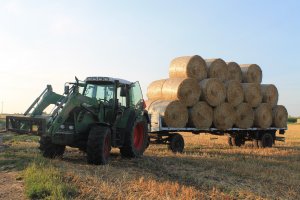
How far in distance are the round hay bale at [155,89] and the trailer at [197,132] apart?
4.20ft

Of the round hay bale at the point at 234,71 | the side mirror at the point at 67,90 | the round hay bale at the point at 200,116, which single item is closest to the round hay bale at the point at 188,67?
the round hay bale at the point at 200,116

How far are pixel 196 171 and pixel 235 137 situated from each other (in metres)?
9.45

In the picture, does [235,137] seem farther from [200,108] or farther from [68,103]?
[68,103]

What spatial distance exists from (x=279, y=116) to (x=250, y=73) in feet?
8.41

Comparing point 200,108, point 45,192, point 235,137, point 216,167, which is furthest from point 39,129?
point 235,137

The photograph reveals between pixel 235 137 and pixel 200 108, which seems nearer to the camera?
pixel 200 108

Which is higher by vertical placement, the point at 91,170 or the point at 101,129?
the point at 101,129

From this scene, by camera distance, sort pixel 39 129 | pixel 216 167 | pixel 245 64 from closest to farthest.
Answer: pixel 39 129 → pixel 216 167 → pixel 245 64

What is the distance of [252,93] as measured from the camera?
701 inches

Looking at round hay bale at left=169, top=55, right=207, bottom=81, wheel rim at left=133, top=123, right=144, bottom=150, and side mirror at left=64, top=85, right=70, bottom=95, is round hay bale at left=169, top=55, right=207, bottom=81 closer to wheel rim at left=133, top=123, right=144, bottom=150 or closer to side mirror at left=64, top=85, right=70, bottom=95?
wheel rim at left=133, top=123, right=144, bottom=150

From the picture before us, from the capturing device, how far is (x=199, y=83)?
16094 millimetres

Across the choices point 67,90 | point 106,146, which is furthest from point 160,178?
point 67,90

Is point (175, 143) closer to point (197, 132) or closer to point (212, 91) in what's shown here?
point (197, 132)

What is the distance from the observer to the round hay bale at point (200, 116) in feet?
51.0
